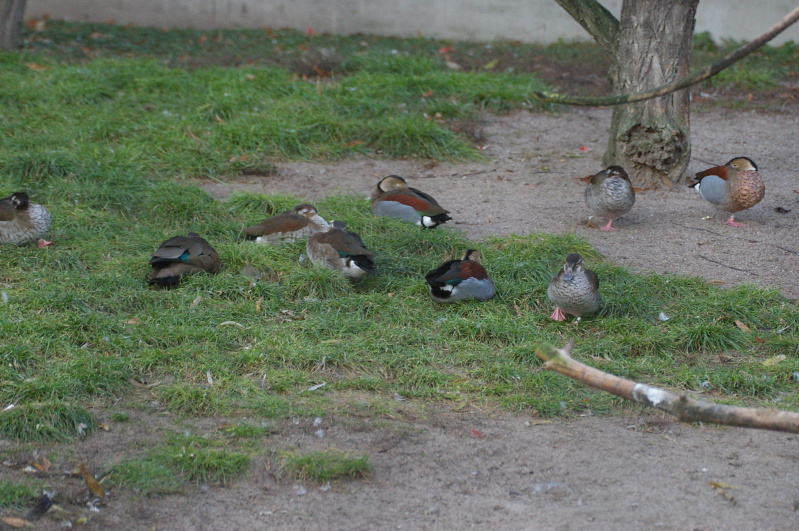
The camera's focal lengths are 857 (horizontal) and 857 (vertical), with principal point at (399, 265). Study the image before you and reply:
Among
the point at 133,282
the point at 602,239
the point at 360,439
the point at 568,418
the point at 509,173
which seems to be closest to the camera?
the point at 360,439

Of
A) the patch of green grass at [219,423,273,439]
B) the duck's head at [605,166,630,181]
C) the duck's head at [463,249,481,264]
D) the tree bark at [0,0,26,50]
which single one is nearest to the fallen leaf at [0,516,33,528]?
the patch of green grass at [219,423,273,439]

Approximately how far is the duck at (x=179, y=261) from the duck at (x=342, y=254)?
30.4 inches

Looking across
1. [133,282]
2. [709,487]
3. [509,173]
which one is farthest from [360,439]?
[509,173]

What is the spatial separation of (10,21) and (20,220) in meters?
6.50

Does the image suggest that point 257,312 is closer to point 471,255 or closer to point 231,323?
point 231,323

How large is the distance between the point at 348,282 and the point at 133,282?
154cm

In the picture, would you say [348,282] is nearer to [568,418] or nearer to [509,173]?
[568,418]

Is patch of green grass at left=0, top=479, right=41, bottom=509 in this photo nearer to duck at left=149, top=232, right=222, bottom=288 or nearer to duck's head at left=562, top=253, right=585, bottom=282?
duck at left=149, top=232, right=222, bottom=288

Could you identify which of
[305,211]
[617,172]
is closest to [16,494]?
[305,211]

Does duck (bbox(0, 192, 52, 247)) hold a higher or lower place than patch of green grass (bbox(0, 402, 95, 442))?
higher

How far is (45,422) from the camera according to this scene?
4289mm

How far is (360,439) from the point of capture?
442cm

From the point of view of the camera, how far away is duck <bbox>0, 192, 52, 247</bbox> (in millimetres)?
6559

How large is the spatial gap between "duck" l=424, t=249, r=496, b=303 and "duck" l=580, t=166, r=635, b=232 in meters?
1.85
